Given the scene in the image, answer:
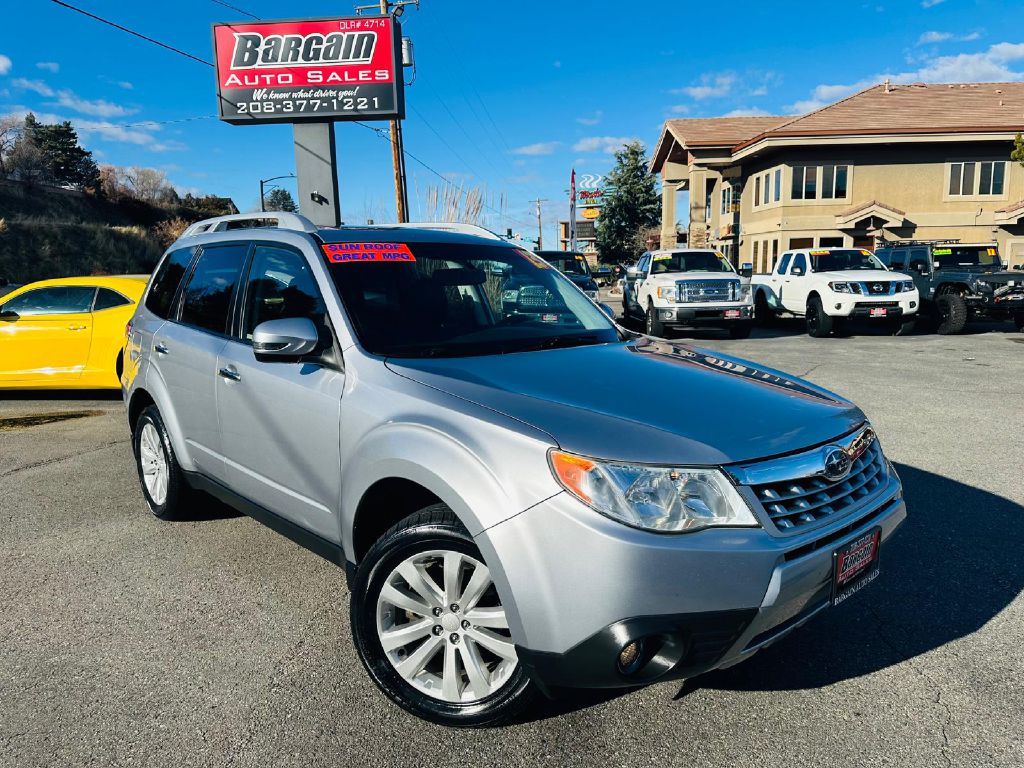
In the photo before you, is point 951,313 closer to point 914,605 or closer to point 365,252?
point 914,605

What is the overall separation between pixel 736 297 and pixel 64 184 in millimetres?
67447

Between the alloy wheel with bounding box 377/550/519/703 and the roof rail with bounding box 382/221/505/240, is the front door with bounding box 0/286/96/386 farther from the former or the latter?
the alloy wheel with bounding box 377/550/519/703

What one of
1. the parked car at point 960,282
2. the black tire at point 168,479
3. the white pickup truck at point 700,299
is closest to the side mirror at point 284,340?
the black tire at point 168,479

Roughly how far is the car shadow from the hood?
0.83 m

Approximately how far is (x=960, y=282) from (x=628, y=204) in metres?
46.1

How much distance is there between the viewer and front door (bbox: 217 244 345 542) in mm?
2994

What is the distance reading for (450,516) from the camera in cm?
244

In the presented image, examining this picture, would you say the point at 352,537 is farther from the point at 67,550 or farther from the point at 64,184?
the point at 64,184

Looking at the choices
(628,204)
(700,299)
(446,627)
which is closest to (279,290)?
(446,627)

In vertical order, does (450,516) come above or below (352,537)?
above

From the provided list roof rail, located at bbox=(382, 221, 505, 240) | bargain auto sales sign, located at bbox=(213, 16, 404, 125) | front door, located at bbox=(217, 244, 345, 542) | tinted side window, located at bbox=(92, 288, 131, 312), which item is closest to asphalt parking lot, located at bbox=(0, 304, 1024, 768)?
front door, located at bbox=(217, 244, 345, 542)

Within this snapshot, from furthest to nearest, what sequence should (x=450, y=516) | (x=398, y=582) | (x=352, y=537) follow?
1. (x=352, y=537)
2. (x=398, y=582)
3. (x=450, y=516)

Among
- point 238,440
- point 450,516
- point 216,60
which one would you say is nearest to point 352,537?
point 450,516

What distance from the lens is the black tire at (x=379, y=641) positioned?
2398 mm
